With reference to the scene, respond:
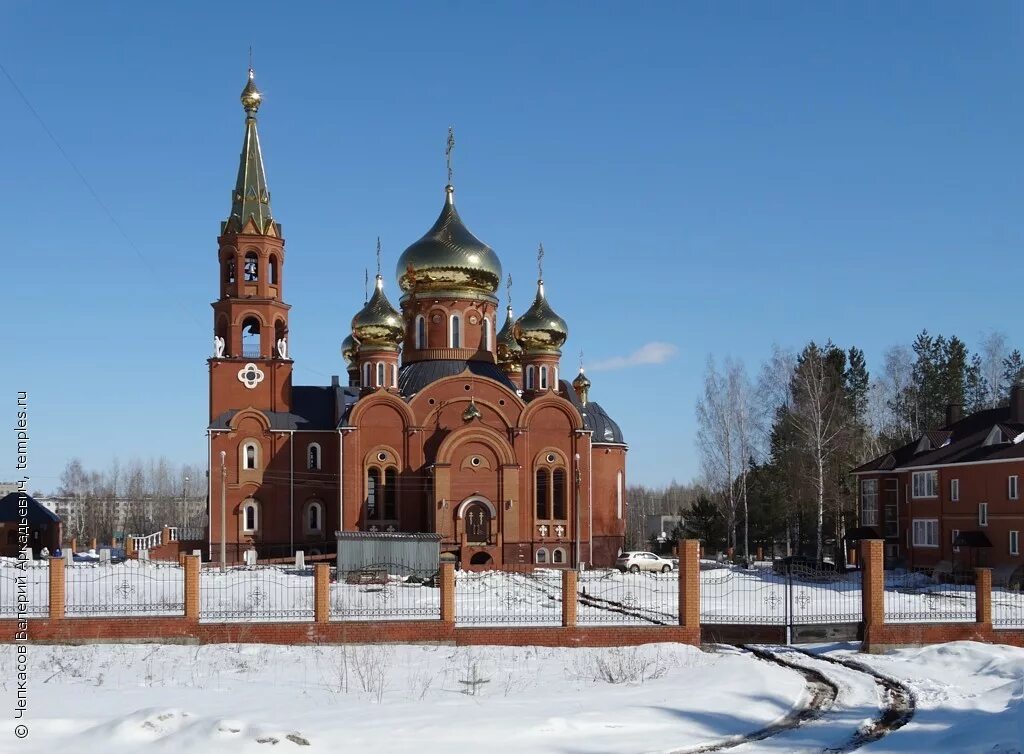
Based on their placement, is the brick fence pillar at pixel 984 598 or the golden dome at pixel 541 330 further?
the golden dome at pixel 541 330

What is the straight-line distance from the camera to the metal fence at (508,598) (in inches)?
800

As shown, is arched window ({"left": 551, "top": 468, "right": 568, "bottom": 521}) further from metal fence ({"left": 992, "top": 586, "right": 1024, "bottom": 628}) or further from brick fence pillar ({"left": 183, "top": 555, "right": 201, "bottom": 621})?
brick fence pillar ({"left": 183, "top": 555, "right": 201, "bottom": 621})

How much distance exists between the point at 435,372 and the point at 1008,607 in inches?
900

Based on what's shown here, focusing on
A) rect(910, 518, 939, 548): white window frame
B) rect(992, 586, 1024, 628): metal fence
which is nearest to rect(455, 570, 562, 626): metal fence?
rect(992, 586, 1024, 628): metal fence

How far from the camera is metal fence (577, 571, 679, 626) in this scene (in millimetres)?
20917

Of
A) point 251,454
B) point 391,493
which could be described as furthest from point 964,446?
point 251,454

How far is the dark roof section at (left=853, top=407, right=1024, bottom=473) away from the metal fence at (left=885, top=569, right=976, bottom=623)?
357cm

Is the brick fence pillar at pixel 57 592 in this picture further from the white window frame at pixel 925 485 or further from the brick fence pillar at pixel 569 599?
the white window frame at pixel 925 485

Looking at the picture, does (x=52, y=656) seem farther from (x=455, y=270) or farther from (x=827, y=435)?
(x=827, y=435)

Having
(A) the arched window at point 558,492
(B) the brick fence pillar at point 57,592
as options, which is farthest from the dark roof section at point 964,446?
(B) the brick fence pillar at point 57,592

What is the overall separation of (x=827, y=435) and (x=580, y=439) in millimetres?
10026

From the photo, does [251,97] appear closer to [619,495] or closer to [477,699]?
[619,495]

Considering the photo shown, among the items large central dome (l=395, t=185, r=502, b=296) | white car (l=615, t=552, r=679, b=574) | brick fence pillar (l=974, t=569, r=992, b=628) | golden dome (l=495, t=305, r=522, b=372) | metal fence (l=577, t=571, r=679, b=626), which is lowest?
white car (l=615, t=552, r=679, b=574)

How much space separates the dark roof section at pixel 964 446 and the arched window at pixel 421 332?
1652 cm
